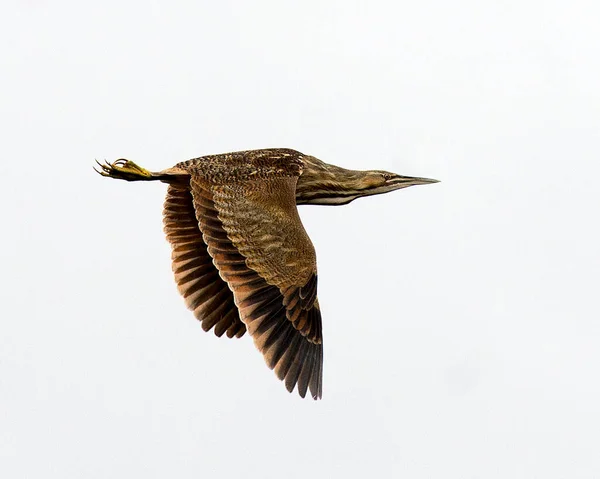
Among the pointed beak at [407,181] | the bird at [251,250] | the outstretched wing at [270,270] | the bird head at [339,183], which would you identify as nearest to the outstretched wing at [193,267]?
the bird at [251,250]

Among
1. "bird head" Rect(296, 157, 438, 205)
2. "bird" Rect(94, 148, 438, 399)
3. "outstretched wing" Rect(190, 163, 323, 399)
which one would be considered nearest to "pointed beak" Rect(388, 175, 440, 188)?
"bird head" Rect(296, 157, 438, 205)

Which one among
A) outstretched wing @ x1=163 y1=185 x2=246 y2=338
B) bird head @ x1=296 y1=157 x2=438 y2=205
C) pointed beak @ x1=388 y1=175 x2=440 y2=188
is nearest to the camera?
outstretched wing @ x1=163 y1=185 x2=246 y2=338

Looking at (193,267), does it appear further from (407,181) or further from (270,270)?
(407,181)

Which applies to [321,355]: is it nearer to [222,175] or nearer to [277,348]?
[277,348]

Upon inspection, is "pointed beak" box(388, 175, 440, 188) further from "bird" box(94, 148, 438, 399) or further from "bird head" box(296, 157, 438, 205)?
"bird" box(94, 148, 438, 399)

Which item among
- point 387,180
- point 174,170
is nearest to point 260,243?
point 174,170

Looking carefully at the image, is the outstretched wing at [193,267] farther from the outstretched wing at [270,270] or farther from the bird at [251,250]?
the outstretched wing at [270,270]
